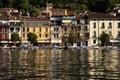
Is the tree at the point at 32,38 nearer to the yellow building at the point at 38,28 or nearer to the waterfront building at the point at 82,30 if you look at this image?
the yellow building at the point at 38,28

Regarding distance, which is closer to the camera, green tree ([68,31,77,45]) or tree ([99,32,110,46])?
green tree ([68,31,77,45])

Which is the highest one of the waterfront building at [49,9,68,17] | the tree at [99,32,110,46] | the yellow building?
the waterfront building at [49,9,68,17]

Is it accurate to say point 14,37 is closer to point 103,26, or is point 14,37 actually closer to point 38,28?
point 38,28

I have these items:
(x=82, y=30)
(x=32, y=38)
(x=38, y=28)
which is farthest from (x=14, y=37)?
(x=82, y=30)

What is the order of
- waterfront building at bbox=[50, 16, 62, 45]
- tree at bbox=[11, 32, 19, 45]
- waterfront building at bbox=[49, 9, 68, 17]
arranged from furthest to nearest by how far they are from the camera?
waterfront building at bbox=[49, 9, 68, 17] → waterfront building at bbox=[50, 16, 62, 45] → tree at bbox=[11, 32, 19, 45]

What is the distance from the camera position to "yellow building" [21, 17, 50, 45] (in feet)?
395

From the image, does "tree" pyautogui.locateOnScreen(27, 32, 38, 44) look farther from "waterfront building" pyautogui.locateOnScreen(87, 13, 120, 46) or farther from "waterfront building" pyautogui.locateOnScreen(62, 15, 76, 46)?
"waterfront building" pyautogui.locateOnScreen(87, 13, 120, 46)

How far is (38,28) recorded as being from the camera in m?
121

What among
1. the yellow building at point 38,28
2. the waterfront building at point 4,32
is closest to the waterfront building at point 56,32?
the yellow building at point 38,28

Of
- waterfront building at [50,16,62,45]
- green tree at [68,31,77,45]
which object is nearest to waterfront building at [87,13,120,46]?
green tree at [68,31,77,45]

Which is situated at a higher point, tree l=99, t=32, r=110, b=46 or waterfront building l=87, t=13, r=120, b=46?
waterfront building l=87, t=13, r=120, b=46

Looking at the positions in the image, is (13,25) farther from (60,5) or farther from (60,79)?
(60,79)

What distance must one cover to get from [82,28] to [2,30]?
18.4 m

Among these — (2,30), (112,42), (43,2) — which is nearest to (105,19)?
(112,42)
